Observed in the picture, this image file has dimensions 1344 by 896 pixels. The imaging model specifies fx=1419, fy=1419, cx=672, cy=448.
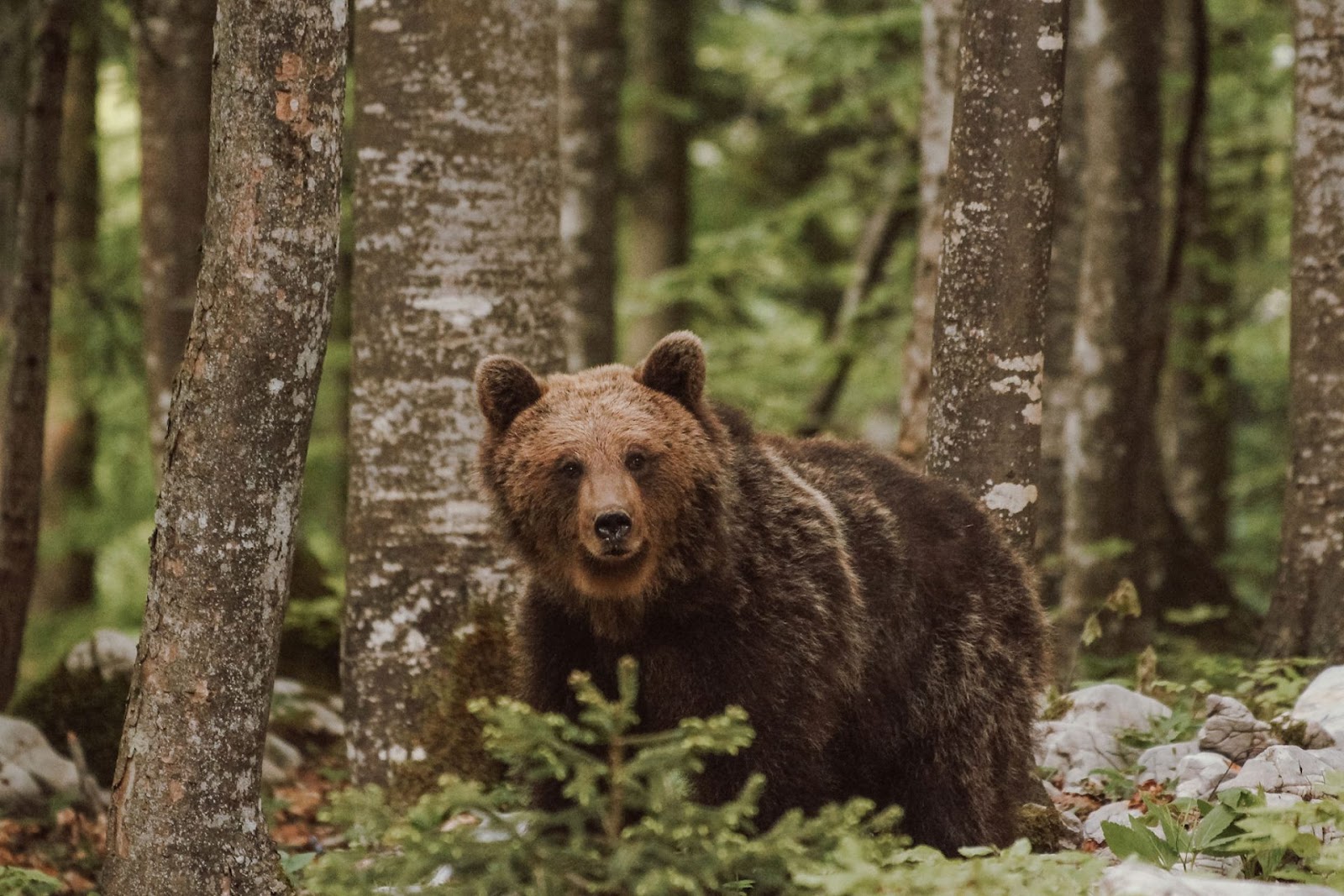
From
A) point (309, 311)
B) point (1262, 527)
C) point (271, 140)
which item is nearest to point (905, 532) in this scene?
point (309, 311)

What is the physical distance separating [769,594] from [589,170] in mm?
9477

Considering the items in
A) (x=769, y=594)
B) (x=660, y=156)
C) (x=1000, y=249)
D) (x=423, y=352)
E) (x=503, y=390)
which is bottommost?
(x=769, y=594)

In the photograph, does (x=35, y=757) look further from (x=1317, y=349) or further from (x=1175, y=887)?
(x=1317, y=349)

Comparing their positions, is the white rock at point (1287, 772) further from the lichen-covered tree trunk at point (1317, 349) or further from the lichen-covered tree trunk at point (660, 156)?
the lichen-covered tree trunk at point (660, 156)

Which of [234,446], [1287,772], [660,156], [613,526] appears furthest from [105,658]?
[660,156]

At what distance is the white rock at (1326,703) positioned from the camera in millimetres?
5672

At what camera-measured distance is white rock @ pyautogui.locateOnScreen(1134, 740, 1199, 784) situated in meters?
5.91

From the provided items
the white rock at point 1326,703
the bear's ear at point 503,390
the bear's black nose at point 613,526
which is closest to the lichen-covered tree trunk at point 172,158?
the bear's ear at point 503,390

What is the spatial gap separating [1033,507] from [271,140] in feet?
11.6

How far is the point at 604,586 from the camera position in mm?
4785

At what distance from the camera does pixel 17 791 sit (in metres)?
7.04

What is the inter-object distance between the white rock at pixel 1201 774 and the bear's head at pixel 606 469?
2060 mm

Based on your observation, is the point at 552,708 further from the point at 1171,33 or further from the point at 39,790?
the point at 1171,33

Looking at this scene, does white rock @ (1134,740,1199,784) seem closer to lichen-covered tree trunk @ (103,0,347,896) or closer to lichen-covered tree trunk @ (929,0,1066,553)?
lichen-covered tree trunk @ (929,0,1066,553)
